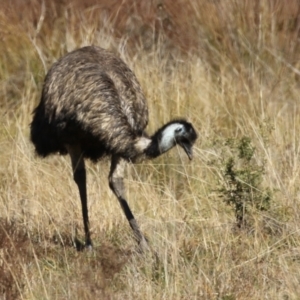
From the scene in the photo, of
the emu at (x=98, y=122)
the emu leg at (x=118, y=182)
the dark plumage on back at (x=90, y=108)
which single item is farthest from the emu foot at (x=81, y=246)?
the dark plumage on back at (x=90, y=108)

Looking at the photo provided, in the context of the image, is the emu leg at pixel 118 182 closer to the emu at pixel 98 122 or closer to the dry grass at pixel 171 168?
the emu at pixel 98 122

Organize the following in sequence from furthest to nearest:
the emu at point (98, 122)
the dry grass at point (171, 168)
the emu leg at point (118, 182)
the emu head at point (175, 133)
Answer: the emu leg at point (118, 182) → the emu at point (98, 122) → the emu head at point (175, 133) → the dry grass at point (171, 168)

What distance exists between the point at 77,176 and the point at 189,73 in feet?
8.54

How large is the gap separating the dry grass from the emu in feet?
1.19

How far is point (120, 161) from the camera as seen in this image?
7086mm

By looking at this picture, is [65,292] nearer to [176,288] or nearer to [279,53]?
[176,288]

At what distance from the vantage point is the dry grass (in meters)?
5.88

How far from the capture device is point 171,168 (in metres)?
8.43

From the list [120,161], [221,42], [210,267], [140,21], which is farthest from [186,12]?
[210,267]

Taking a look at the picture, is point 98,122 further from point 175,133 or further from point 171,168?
point 171,168

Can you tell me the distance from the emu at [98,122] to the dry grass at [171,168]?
0.36 meters

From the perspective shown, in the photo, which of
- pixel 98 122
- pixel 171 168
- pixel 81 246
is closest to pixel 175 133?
pixel 98 122

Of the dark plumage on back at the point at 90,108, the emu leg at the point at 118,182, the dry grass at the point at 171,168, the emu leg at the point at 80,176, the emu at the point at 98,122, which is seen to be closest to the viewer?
the dry grass at the point at 171,168

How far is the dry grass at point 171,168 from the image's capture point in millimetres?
5875
